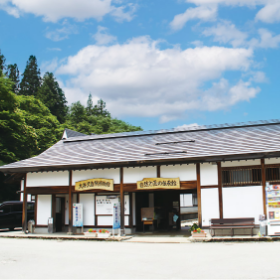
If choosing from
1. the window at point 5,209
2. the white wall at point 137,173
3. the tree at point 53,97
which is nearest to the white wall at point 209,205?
the white wall at point 137,173

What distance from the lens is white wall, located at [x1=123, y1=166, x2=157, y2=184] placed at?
1756 centimetres

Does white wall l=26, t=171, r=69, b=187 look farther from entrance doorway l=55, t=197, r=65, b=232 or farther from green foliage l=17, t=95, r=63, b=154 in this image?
green foliage l=17, t=95, r=63, b=154

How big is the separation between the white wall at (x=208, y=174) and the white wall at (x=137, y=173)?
2416 mm

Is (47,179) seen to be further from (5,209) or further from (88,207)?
(5,209)

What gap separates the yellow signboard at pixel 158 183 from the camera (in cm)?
1692

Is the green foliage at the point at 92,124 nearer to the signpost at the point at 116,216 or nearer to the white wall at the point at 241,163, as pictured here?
the signpost at the point at 116,216

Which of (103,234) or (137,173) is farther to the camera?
(137,173)

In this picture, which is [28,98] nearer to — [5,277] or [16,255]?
[16,255]

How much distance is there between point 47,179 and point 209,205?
931 centimetres

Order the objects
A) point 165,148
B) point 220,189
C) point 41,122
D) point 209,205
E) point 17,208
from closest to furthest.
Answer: point 220,189 → point 209,205 → point 165,148 → point 17,208 → point 41,122

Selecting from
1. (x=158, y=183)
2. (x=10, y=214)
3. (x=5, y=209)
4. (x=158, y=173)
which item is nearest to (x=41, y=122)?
(x=5, y=209)

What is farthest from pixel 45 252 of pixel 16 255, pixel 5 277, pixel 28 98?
pixel 28 98

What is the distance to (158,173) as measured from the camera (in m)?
17.4

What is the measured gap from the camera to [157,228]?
21.9 metres
